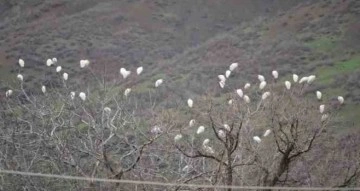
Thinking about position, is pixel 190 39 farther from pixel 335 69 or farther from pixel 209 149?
pixel 209 149

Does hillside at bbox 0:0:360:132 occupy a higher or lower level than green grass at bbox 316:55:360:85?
lower

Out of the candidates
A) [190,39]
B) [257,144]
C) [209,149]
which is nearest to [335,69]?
[190,39]

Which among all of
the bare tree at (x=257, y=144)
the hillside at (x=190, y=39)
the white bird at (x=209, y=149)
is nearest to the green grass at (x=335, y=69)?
the hillside at (x=190, y=39)

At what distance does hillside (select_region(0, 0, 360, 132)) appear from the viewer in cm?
3222

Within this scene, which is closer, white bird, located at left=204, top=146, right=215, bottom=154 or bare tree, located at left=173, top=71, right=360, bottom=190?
bare tree, located at left=173, top=71, right=360, bottom=190

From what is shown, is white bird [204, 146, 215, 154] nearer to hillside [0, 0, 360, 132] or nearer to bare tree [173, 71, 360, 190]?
bare tree [173, 71, 360, 190]

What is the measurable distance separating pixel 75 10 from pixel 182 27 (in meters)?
11.1

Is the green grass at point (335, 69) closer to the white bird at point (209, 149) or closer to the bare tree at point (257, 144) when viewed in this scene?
the bare tree at point (257, 144)

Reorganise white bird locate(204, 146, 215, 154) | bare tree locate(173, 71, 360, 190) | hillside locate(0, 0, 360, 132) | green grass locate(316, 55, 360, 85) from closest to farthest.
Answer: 1. bare tree locate(173, 71, 360, 190)
2. white bird locate(204, 146, 215, 154)
3. green grass locate(316, 55, 360, 85)
4. hillside locate(0, 0, 360, 132)

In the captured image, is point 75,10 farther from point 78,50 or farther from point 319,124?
point 319,124

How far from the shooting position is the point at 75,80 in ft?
120

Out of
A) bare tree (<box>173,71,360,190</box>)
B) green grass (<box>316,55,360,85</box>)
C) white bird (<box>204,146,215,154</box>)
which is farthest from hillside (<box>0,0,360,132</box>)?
white bird (<box>204,146,215,154</box>)

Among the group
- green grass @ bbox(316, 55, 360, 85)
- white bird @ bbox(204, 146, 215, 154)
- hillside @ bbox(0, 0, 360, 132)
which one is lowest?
hillside @ bbox(0, 0, 360, 132)

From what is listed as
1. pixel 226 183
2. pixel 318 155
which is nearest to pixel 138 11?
pixel 318 155
